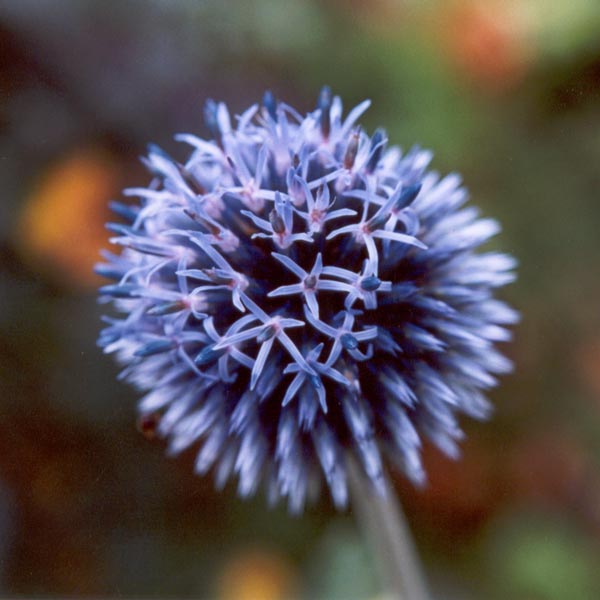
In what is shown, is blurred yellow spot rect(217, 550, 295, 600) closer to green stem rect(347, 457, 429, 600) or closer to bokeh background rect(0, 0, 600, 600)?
bokeh background rect(0, 0, 600, 600)

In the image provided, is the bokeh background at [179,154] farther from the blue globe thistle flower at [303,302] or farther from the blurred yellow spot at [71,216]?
the blue globe thistle flower at [303,302]

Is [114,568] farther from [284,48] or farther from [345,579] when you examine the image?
[284,48]

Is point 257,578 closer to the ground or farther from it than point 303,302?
closer to the ground

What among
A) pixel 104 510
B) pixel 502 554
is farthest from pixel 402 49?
pixel 104 510

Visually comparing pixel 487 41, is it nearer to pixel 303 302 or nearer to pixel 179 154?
pixel 179 154

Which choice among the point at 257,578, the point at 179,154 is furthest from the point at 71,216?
the point at 257,578

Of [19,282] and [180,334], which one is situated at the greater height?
[19,282]

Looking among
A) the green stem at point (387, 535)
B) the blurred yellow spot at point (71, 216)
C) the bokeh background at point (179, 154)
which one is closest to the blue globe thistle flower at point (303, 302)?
the green stem at point (387, 535)
